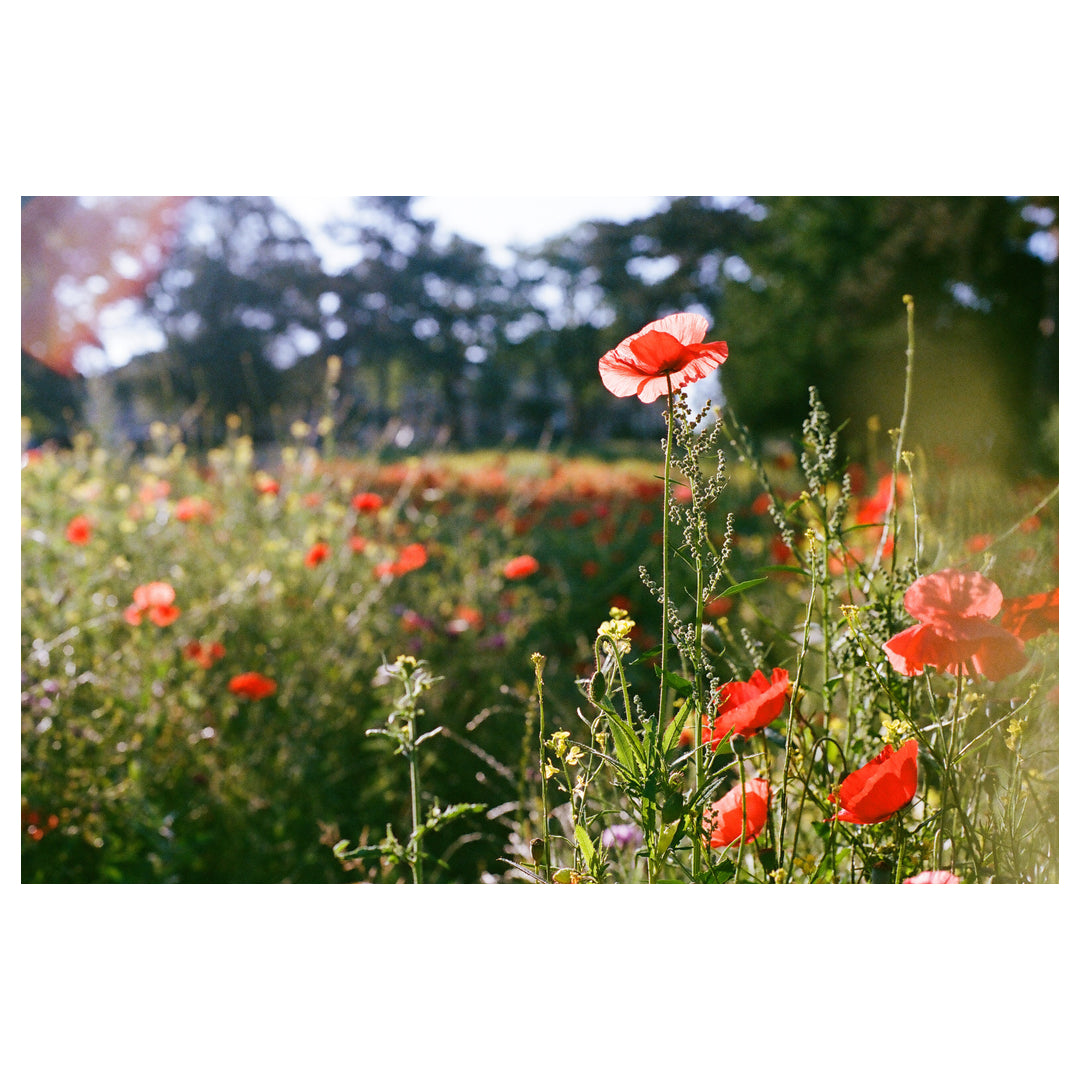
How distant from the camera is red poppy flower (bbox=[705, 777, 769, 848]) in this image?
81cm

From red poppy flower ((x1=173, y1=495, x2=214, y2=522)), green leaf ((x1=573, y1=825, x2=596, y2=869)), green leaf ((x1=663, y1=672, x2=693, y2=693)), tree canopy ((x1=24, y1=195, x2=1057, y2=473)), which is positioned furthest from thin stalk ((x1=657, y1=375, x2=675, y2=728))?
red poppy flower ((x1=173, y1=495, x2=214, y2=522))

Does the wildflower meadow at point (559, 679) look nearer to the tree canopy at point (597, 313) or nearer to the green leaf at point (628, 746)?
the green leaf at point (628, 746)

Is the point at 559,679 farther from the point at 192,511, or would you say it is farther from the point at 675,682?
the point at 675,682

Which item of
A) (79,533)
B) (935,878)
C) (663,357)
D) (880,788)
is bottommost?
(935,878)

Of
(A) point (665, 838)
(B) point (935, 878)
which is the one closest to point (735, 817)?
(A) point (665, 838)

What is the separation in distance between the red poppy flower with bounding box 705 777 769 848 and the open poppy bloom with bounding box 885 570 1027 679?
211mm

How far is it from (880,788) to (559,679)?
1.22 meters

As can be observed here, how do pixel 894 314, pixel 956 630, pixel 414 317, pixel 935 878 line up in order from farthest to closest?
pixel 894 314 < pixel 414 317 < pixel 935 878 < pixel 956 630

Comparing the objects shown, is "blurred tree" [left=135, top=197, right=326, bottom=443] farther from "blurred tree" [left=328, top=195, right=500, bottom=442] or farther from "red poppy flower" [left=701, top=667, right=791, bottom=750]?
"red poppy flower" [left=701, top=667, right=791, bottom=750]

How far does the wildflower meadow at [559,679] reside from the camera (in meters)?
0.76

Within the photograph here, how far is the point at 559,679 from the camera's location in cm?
192

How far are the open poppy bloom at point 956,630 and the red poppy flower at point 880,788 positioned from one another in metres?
0.09
